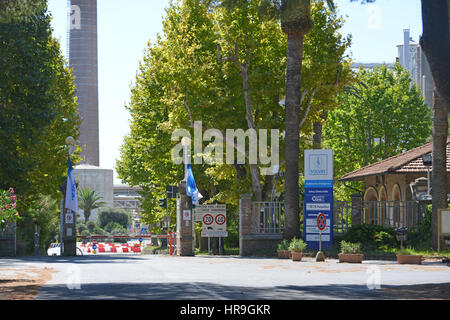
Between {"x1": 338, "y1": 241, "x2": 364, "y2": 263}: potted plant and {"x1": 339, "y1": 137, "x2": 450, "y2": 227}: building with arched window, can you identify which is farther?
{"x1": 339, "y1": 137, "x2": 450, "y2": 227}: building with arched window

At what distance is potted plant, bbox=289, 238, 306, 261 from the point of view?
1121 inches

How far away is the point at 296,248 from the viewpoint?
29422 millimetres

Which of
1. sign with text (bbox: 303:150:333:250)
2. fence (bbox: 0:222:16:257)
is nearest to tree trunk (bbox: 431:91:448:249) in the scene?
sign with text (bbox: 303:150:333:250)

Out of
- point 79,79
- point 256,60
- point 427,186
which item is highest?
point 79,79

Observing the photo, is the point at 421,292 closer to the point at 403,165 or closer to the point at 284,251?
the point at 284,251

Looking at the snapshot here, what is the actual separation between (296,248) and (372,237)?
4.28m

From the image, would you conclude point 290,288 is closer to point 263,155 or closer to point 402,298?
point 402,298

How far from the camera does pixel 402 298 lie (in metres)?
13.5

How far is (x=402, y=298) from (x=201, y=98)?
2598cm

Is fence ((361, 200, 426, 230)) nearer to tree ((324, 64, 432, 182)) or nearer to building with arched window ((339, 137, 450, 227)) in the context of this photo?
building with arched window ((339, 137, 450, 227))

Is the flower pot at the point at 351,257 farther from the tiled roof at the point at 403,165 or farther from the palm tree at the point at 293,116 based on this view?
the tiled roof at the point at 403,165

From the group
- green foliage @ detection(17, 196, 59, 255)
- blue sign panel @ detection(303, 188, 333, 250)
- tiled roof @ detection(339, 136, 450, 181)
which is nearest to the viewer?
blue sign panel @ detection(303, 188, 333, 250)
